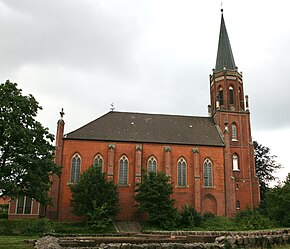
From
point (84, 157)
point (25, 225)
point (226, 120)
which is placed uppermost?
point (226, 120)

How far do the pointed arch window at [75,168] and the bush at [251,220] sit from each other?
67.7 ft

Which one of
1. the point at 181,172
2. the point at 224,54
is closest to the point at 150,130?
the point at 181,172

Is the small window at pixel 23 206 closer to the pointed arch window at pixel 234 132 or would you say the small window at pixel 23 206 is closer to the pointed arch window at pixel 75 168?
the pointed arch window at pixel 75 168

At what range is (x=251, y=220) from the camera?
3722 centimetres

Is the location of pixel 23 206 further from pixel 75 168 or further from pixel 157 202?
pixel 157 202

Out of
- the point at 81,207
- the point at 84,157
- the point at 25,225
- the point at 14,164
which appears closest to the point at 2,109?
the point at 14,164

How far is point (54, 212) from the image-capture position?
129 ft

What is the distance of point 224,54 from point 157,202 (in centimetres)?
2892

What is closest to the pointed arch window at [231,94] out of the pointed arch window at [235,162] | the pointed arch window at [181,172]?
the pointed arch window at [235,162]

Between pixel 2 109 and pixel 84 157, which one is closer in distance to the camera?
pixel 2 109

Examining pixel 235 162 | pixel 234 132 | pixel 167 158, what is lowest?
pixel 167 158

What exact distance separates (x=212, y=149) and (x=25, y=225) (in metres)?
26.1

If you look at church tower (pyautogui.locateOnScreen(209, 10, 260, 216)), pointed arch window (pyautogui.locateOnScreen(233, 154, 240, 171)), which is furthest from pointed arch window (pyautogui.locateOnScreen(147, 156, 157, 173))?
pointed arch window (pyautogui.locateOnScreen(233, 154, 240, 171))

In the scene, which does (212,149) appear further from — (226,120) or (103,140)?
(103,140)
